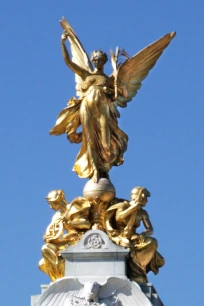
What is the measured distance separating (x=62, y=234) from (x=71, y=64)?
3.39 m

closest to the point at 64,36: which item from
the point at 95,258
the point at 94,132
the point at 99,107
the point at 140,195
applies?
the point at 99,107

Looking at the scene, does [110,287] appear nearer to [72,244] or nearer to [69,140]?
[72,244]

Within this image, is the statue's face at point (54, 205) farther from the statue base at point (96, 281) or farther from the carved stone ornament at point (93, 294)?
the carved stone ornament at point (93, 294)

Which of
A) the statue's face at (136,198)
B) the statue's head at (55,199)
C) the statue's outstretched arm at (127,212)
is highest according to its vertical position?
the statue's head at (55,199)

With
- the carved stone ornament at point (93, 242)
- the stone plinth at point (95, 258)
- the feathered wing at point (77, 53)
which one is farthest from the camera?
the feathered wing at point (77, 53)

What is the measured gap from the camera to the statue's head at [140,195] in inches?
1163

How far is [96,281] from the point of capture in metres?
28.9

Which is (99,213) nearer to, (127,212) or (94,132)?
(127,212)

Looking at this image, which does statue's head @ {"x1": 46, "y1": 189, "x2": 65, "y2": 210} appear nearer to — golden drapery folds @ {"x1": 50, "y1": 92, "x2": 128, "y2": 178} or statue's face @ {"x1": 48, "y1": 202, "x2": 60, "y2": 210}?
statue's face @ {"x1": 48, "y1": 202, "x2": 60, "y2": 210}

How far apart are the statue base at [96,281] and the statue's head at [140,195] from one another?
3.25 feet

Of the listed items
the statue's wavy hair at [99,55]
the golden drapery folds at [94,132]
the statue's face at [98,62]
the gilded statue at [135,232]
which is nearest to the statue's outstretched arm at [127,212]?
the gilded statue at [135,232]

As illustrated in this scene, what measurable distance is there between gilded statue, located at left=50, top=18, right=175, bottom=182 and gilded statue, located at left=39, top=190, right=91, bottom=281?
0.78 m

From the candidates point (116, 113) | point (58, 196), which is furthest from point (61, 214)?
point (116, 113)

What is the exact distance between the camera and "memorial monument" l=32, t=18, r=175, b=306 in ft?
95.0
